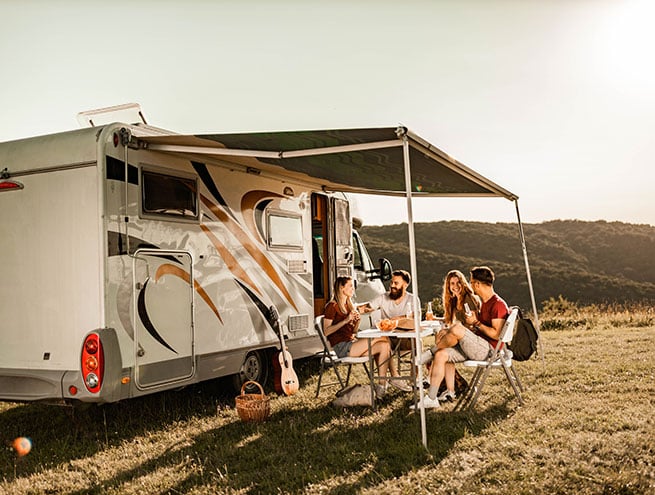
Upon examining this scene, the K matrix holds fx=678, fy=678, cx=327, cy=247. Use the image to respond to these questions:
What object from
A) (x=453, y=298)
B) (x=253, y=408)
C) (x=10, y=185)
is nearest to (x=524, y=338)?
(x=453, y=298)

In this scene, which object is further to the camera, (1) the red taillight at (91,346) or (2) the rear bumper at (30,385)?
(2) the rear bumper at (30,385)

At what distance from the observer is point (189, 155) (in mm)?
5648

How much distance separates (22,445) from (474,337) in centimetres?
368

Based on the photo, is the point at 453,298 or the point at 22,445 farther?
the point at 453,298

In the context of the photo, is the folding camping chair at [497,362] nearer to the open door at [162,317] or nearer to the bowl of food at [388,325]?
the bowl of food at [388,325]

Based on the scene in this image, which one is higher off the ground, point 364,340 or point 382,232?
point 382,232

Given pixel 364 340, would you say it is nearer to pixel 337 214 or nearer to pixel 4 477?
pixel 337 214

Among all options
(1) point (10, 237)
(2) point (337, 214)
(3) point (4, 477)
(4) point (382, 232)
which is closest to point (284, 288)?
(2) point (337, 214)

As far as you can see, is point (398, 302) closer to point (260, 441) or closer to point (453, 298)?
point (453, 298)

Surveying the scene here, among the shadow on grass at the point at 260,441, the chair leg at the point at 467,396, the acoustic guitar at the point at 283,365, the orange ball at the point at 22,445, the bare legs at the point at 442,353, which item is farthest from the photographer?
the acoustic guitar at the point at 283,365

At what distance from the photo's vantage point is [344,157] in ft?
18.4

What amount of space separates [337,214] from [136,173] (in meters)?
3.27

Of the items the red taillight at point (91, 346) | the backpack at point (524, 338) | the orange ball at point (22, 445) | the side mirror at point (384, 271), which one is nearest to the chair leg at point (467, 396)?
the backpack at point (524, 338)

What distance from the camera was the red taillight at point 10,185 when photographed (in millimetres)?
5312
